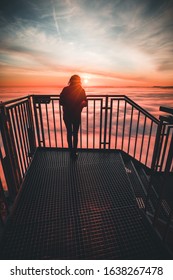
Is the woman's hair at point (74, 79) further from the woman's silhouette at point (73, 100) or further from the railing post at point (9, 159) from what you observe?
the railing post at point (9, 159)

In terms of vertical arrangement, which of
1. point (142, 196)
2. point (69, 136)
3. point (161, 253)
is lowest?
point (142, 196)

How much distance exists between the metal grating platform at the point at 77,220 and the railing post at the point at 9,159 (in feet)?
0.83

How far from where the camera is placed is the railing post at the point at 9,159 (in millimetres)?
2283

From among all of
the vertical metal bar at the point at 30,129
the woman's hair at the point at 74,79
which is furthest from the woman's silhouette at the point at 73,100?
the vertical metal bar at the point at 30,129

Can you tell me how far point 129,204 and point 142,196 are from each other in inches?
34.2

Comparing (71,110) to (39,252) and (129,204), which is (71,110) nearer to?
(129,204)

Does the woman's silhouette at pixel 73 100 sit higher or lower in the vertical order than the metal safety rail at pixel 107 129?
higher

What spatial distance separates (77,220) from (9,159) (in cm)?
149

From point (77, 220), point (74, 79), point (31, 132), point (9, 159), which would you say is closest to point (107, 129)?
point (31, 132)

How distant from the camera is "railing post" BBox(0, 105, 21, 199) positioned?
2.28m

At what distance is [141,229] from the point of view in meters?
2.10

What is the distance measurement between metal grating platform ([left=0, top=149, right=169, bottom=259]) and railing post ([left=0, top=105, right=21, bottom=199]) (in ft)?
0.83
